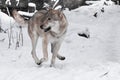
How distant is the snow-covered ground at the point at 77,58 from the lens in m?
6.92

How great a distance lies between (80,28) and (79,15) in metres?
3.26

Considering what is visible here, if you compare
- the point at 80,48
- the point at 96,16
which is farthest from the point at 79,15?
the point at 80,48

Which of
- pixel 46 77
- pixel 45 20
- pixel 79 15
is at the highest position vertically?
pixel 45 20

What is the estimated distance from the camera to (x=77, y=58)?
8.84 metres

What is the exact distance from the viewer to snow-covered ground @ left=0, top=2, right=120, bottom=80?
6922mm

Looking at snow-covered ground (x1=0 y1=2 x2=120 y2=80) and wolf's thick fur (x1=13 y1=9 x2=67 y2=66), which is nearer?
snow-covered ground (x1=0 y1=2 x2=120 y2=80)

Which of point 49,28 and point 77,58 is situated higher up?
point 49,28

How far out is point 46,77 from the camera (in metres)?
6.79

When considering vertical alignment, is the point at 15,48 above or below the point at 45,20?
below

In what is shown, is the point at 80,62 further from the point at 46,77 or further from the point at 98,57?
the point at 46,77

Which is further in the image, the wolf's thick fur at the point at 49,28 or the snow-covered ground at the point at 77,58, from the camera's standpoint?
the wolf's thick fur at the point at 49,28

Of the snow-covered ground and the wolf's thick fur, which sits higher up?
the wolf's thick fur

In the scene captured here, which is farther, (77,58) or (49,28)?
(77,58)

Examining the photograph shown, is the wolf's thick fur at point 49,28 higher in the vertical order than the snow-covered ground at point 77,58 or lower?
higher
